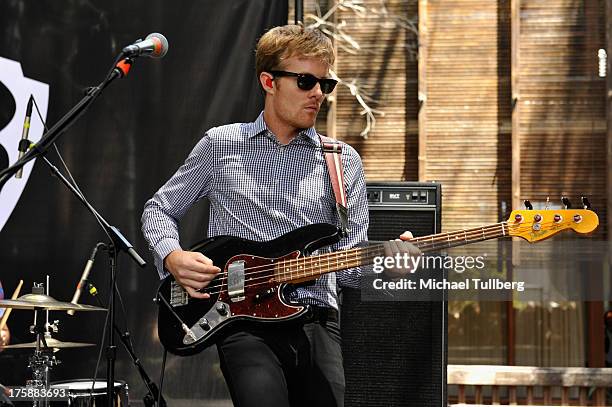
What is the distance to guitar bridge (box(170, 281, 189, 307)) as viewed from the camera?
3541mm

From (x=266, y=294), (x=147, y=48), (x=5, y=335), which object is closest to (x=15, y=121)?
(x=5, y=335)

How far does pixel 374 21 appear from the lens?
34.4ft

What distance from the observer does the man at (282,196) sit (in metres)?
3.29

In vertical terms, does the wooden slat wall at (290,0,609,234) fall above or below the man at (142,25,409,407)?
above

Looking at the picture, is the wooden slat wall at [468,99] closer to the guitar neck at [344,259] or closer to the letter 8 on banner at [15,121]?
the letter 8 on banner at [15,121]

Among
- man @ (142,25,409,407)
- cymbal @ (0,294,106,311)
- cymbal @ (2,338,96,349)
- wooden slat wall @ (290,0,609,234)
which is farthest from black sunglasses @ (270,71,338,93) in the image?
wooden slat wall @ (290,0,609,234)

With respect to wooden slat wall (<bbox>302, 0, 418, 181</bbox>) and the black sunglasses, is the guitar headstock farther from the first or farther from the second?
wooden slat wall (<bbox>302, 0, 418, 181</bbox>)

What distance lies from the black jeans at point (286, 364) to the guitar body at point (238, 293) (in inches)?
2.5

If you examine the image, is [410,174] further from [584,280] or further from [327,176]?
[327,176]

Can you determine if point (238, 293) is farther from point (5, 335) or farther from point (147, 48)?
point (5, 335)

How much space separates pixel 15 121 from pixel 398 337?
2.47m

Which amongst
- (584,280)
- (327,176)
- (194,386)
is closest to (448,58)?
(584,280)

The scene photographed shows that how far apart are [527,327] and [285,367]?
701cm

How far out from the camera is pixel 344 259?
3525 millimetres
